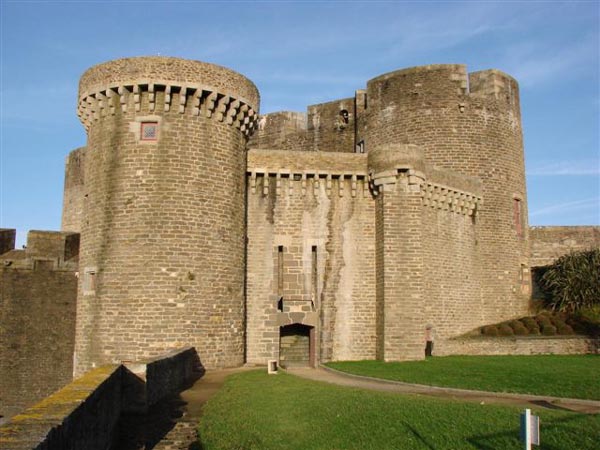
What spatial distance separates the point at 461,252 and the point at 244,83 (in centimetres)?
1101

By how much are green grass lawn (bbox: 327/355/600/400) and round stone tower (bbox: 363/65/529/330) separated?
5.01m

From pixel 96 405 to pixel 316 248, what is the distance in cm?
1285

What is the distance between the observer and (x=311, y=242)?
70.1 ft

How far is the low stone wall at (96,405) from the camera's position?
21.2 ft

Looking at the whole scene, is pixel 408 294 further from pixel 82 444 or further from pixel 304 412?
pixel 82 444

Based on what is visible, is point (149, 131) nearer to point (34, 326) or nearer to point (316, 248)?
point (316, 248)

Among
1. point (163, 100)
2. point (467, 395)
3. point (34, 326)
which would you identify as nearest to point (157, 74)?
point (163, 100)

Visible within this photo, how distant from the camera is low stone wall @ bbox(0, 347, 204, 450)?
6453mm

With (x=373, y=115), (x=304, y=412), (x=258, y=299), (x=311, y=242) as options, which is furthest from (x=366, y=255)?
(x=304, y=412)

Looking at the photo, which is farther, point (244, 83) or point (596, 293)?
point (596, 293)

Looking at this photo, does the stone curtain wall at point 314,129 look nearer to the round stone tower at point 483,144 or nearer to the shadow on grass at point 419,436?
the round stone tower at point 483,144

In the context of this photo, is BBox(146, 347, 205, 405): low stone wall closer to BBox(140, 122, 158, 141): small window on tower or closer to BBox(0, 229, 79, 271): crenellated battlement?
BBox(140, 122, 158, 141): small window on tower

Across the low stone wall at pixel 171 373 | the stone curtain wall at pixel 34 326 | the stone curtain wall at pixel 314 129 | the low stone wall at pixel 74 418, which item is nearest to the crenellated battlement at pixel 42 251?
the stone curtain wall at pixel 34 326

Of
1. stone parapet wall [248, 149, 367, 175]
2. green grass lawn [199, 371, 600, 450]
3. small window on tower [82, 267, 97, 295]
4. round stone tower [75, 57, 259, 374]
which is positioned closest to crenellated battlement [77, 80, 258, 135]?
round stone tower [75, 57, 259, 374]
